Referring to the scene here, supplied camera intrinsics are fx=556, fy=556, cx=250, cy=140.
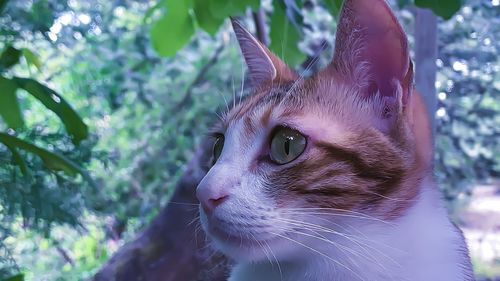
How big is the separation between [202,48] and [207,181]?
810 millimetres

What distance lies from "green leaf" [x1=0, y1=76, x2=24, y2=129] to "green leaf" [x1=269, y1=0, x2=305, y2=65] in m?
0.41

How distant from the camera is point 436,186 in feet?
1.89

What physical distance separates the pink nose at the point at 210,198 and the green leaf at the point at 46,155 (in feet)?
0.81

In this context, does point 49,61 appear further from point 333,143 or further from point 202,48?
point 333,143

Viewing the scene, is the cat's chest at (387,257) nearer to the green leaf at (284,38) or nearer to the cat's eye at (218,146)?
the cat's eye at (218,146)

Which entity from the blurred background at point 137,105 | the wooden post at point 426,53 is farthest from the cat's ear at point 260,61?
the wooden post at point 426,53

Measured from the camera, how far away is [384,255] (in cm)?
50

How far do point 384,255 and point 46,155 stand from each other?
0.41m

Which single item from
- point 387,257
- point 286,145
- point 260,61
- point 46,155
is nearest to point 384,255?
point 387,257

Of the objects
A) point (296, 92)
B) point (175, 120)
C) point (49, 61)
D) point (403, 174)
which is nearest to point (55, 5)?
point (49, 61)

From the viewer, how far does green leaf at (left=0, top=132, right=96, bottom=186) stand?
644 millimetres

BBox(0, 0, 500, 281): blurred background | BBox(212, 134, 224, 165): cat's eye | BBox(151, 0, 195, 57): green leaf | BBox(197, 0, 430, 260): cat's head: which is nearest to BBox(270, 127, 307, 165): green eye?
BBox(197, 0, 430, 260): cat's head

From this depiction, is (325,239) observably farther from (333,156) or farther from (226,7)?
(226,7)

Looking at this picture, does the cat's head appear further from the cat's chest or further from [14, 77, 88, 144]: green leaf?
[14, 77, 88, 144]: green leaf
